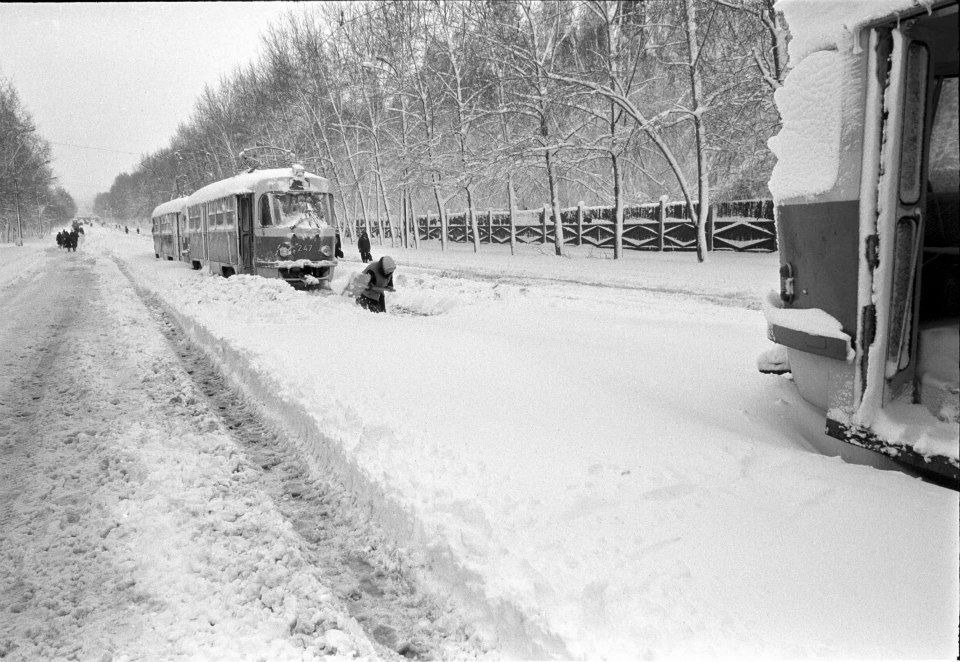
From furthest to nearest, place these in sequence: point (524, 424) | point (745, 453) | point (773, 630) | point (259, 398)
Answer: point (259, 398) < point (524, 424) < point (745, 453) < point (773, 630)

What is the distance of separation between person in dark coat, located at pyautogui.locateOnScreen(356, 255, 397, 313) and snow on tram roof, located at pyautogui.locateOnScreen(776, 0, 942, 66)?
887 centimetres

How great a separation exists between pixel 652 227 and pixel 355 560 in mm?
24253

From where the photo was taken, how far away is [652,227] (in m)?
25.5

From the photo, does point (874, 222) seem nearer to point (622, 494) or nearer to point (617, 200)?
point (622, 494)

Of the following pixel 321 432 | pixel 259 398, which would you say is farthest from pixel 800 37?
pixel 259 398

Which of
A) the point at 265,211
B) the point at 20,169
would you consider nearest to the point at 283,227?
the point at 265,211

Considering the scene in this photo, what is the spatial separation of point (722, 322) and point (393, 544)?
7342 mm

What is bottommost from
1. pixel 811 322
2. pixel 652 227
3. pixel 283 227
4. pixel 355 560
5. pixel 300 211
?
pixel 355 560

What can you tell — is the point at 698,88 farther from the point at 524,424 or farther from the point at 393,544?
the point at 393,544

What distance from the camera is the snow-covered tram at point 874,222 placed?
111 inches

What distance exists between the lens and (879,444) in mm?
3047

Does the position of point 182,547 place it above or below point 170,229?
below

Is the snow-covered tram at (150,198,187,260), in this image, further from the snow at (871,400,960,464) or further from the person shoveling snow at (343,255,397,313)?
the snow at (871,400,960,464)

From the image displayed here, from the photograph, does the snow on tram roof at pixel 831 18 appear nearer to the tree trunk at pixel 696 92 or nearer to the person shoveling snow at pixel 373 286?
the person shoveling snow at pixel 373 286
